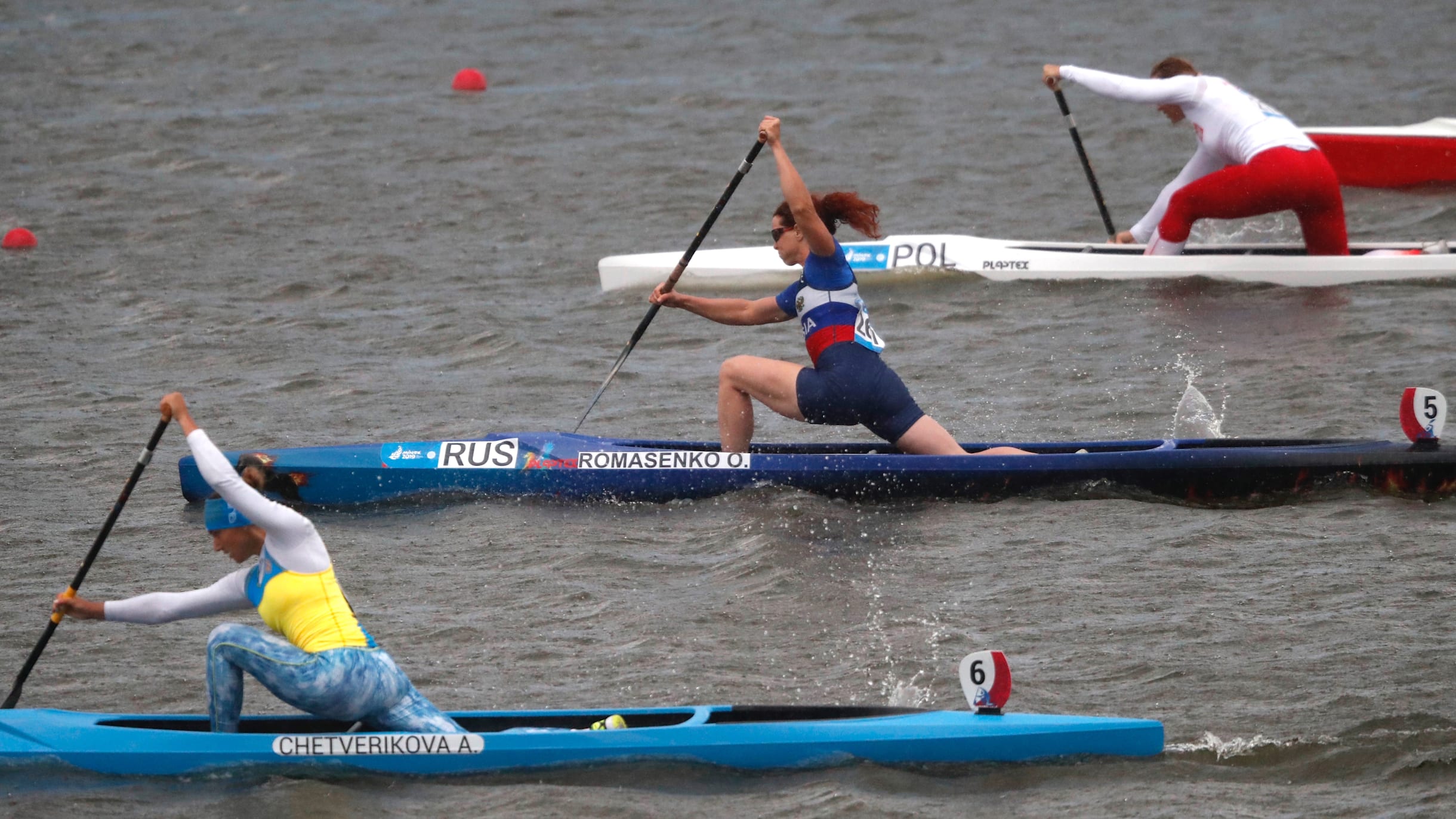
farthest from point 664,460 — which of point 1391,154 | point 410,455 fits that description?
point 1391,154

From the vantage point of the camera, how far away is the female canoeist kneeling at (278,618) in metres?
5.32

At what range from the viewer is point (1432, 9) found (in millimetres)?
21219

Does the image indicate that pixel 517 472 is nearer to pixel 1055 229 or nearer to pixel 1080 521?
pixel 1080 521

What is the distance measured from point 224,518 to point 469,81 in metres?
14.1

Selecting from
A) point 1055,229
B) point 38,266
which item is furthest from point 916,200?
point 38,266

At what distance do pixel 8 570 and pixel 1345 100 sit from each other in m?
13.8

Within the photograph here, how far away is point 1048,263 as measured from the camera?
1202 centimetres

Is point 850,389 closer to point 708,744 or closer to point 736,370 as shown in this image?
point 736,370

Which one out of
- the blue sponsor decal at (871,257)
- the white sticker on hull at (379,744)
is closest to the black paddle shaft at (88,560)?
the white sticker on hull at (379,744)

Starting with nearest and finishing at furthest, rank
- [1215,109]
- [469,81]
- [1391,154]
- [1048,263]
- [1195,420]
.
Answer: [1195,420] → [1215,109] → [1048,263] → [1391,154] → [469,81]

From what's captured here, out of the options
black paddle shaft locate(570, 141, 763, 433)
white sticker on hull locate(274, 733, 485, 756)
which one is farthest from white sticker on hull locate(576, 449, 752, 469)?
white sticker on hull locate(274, 733, 485, 756)

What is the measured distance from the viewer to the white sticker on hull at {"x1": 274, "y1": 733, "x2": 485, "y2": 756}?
543 cm

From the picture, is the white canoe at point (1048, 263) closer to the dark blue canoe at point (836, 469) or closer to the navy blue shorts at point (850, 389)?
the dark blue canoe at point (836, 469)

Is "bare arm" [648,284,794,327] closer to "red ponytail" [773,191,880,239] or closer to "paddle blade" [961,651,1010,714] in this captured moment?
"red ponytail" [773,191,880,239]
